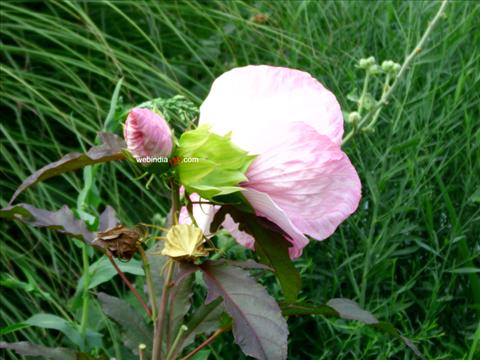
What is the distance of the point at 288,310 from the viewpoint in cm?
82

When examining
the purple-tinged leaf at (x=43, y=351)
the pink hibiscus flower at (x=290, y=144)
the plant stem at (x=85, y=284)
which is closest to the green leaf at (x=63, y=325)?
the plant stem at (x=85, y=284)

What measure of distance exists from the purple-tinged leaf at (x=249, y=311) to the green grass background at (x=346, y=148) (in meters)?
0.39

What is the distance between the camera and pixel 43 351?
834mm

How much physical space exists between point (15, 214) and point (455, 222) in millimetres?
657

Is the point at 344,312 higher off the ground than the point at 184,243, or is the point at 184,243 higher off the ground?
the point at 184,243

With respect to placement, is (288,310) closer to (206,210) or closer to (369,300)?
(206,210)

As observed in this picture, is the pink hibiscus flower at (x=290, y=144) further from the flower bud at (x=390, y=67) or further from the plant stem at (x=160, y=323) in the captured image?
the flower bud at (x=390, y=67)

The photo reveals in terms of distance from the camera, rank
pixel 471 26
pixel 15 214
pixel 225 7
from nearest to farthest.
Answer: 1. pixel 15 214
2. pixel 471 26
3. pixel 225 7

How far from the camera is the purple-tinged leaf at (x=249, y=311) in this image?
0.66m

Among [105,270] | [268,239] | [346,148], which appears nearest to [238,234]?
[268,239]

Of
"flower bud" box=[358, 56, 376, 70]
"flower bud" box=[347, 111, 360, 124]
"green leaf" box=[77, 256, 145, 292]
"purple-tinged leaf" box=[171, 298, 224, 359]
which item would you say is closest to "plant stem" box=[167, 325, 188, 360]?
"purple-tinged leaf" box=[171, 298, 224, 359]

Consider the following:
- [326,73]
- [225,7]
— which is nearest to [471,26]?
[326,73]

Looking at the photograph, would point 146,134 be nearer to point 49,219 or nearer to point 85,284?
point 49,219

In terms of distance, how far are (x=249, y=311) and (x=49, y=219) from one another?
0.23 m
